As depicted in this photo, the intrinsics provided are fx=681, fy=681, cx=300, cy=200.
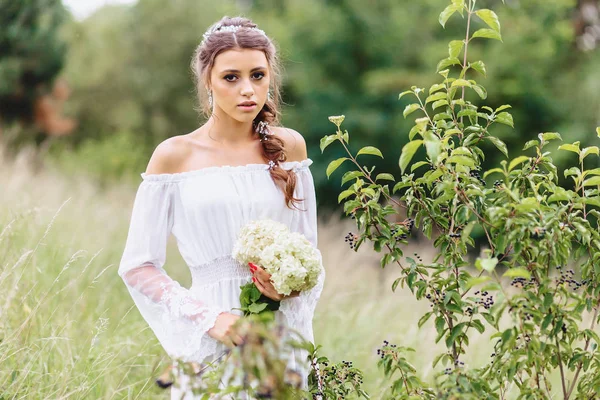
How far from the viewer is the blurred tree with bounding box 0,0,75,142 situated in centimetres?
1434

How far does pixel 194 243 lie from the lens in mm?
2811

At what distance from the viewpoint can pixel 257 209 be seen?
2816mm

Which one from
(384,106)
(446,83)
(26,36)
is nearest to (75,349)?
(446,83)

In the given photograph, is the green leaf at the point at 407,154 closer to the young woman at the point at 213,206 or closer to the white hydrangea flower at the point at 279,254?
the white hydrangea flower at the point at 279,254

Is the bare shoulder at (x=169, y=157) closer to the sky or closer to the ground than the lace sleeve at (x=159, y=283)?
closer to the sky

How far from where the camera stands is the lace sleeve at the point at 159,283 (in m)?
2.71

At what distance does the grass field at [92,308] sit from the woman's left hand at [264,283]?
89cm

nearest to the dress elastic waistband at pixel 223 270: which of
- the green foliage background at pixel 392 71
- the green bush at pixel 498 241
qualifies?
the green bush at pixel 498 241

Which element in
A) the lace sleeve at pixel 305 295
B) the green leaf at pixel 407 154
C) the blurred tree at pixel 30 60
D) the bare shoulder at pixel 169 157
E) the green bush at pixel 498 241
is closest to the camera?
the green leaf at pixel 407 154

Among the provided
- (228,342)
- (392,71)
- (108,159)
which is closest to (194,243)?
(228,342)

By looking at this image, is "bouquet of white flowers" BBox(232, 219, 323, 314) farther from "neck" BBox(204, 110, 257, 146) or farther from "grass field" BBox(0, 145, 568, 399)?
"grass field" BBox(0, 145, 568, 399)

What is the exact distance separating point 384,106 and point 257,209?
47.2 feet

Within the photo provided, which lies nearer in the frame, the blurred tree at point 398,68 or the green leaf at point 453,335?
the green leaf at point 453,335

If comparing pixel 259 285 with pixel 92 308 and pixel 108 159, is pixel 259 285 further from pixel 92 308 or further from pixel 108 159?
pixel 108 159
